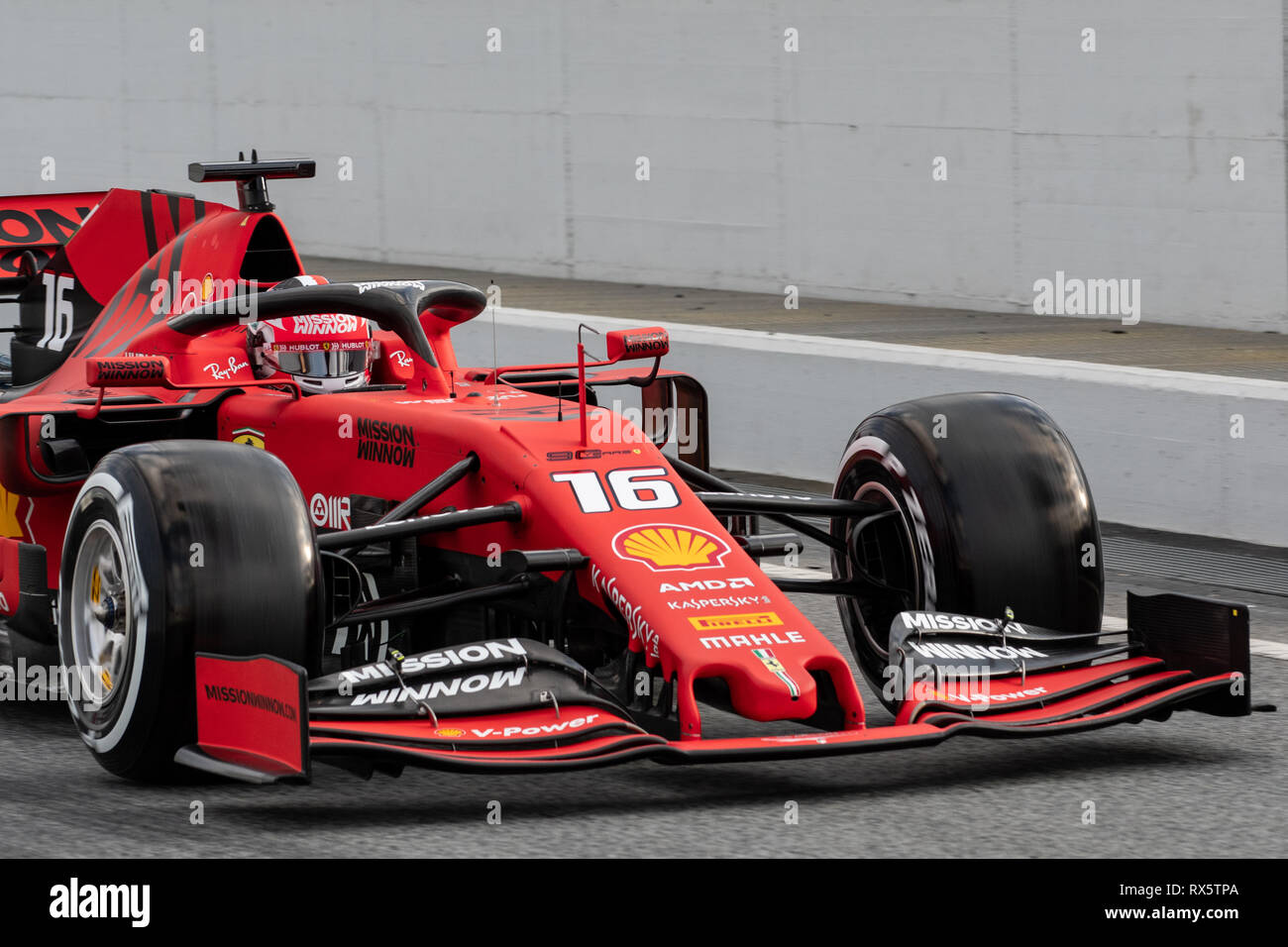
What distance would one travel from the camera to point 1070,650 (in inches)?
249

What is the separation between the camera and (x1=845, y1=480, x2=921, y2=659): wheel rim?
676 centimetres

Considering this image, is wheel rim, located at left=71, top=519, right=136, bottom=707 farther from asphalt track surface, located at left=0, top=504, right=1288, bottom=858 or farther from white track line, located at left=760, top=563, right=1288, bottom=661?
white track line, located at left=760, top=563, right=1288, bottom=661

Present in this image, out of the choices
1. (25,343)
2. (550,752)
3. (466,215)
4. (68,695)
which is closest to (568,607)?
(550,752)

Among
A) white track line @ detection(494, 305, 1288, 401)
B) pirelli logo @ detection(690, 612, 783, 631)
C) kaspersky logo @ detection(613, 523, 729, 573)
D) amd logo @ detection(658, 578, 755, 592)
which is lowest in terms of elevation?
pirelli logo @ detection(690, 612, 783, 631)

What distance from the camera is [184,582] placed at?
559 cm

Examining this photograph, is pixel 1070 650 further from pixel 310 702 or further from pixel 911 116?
pixel 911 116

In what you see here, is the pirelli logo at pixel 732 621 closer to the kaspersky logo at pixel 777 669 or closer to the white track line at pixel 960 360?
the kaspersky logo at pixel 777 669

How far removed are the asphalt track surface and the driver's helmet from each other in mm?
1464

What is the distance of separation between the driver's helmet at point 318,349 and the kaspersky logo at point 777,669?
2.12 meters

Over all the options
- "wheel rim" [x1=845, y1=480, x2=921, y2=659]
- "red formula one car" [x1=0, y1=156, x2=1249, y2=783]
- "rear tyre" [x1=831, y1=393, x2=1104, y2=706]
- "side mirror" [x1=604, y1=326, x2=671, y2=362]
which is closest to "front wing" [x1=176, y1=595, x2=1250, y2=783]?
"red formula one car" [x1=0, y1=156, x2=1249, y2=783]

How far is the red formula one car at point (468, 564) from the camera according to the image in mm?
5574

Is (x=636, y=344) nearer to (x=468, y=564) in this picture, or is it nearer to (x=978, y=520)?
(x=468, y=564)

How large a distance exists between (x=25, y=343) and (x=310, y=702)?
344cm

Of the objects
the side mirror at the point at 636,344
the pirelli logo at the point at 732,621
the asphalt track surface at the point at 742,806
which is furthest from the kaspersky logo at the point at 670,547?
the side mirror at the point at 636,344
